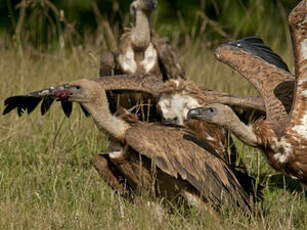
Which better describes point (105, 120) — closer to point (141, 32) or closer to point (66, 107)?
point (66, 107)

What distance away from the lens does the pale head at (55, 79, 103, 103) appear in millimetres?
5449

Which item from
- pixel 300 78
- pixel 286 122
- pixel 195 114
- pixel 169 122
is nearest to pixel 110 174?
pixel 169 122

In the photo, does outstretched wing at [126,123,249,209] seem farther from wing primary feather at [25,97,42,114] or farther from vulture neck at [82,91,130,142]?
wing primary feather at [25,97,42,114]

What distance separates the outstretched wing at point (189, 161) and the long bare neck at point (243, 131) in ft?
0.75

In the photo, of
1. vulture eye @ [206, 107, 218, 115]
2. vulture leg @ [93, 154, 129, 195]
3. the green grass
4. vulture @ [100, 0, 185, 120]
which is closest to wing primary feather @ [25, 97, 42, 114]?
the green grass

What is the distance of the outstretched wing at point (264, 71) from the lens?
550 centimetres

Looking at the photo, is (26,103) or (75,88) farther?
(26,103)

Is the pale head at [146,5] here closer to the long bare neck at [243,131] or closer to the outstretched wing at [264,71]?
the outstretched wing at [264,71]

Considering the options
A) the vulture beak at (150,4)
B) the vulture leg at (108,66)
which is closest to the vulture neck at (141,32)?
the vulture beak at (150,4)

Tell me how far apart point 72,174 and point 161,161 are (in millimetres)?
1303

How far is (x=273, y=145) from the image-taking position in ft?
16.7

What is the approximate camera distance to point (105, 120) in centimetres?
531

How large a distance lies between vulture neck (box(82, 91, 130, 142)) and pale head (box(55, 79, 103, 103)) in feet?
0.12

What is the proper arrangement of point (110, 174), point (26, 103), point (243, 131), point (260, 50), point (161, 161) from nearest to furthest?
1. point (161, 161)
2. point (243, 131)
3. point (110, 174)
4. point (26, 103)
5. point (260, 50)
